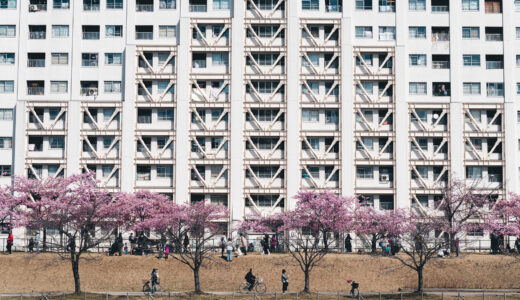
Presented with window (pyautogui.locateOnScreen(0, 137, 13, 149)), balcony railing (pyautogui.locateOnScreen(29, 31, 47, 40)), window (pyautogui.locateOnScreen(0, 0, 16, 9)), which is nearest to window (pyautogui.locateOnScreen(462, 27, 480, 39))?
balcony railing (pyautogui.locateOnScreen(29, 31, 47, 40))

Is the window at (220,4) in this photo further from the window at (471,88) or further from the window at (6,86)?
the window at (471,88)

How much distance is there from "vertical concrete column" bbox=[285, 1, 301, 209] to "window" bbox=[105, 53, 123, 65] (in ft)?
63.7

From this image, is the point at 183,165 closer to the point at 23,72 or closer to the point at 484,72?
the point at 23,72

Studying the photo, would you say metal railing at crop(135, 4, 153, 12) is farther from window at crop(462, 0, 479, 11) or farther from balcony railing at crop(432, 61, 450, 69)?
window at crop(462, 0, 479, 11)

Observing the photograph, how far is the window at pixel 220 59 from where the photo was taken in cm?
8169

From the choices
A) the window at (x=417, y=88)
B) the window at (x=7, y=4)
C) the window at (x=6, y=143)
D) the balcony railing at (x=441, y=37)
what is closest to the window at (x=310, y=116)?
the window at (x=417, y=88)

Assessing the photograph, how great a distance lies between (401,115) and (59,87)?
129 ft

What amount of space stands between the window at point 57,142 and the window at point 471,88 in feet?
152

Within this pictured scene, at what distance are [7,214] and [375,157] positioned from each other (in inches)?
1555

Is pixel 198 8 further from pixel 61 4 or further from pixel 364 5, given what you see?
pixel 364 5

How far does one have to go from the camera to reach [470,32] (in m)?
Answer: 83.2

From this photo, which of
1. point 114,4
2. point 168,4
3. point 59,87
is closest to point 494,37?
point 168,4

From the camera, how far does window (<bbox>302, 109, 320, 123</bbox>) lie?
81.0 meters

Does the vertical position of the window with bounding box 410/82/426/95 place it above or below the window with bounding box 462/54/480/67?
below
